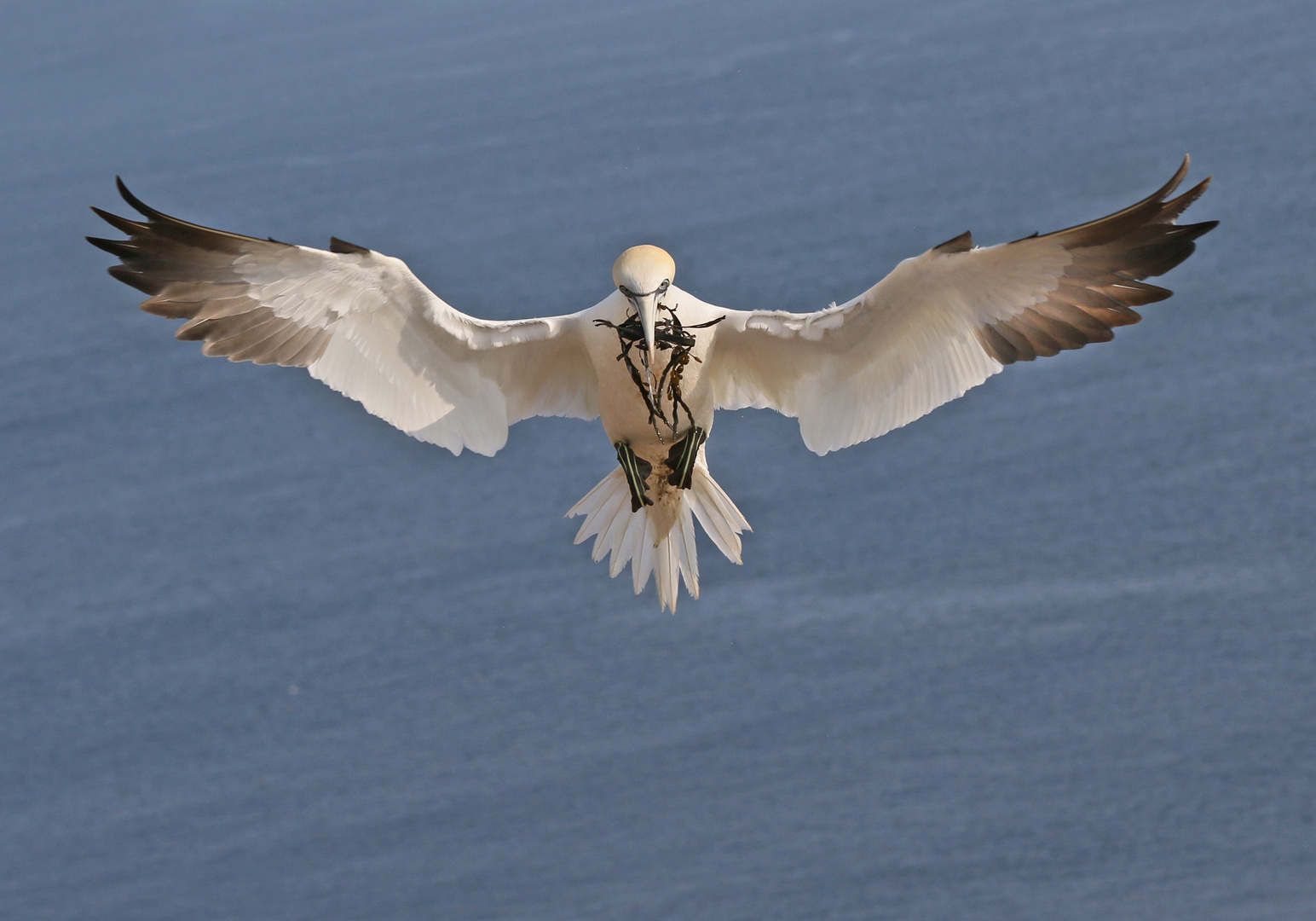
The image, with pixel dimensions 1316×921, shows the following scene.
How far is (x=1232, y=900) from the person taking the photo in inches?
336

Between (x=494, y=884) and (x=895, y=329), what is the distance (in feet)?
23.1

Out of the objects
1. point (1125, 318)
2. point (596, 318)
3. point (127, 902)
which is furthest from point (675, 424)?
point (127, 902)

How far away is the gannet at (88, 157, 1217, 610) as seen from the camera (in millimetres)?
2975

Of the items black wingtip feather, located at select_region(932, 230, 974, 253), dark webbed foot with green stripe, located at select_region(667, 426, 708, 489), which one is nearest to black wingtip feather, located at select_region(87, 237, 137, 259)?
dark webbed foot with green stripe, located at select_region(667, 426, 708, 489)

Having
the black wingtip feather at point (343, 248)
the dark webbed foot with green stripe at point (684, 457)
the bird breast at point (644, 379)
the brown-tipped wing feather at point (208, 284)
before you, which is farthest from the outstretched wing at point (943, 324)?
the brown-tipped wing feather at point (208, 284)

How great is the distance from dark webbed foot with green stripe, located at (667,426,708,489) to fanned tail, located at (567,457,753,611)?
0.14 metres

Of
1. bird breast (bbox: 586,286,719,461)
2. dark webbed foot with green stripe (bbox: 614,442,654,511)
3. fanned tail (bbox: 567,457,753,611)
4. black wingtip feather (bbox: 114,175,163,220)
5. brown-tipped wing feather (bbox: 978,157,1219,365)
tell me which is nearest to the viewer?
black wingtip feather (bbox: 114,175,163,220)

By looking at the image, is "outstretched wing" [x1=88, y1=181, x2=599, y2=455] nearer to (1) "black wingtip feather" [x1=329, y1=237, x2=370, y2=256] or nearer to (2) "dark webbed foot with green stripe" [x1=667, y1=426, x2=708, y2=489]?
(1) "black wingtip feather" [x1=329, y1=237, x2=370, y2=256]

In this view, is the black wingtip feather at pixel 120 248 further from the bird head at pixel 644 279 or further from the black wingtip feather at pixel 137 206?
the bird head at pixel 644 279

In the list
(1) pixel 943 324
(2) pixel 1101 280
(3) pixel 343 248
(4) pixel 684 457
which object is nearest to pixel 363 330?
(3) pixel 343 248

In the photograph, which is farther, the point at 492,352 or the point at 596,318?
the point at 492,352

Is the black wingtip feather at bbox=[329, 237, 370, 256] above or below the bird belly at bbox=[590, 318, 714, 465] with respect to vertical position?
above

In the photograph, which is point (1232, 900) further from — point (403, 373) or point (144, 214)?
point (144, 214)

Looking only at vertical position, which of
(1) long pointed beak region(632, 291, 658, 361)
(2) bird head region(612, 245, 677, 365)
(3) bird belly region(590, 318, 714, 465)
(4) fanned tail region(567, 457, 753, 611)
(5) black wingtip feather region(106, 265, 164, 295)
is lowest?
(4) fanned tail region(567, 457, 753, 611)
